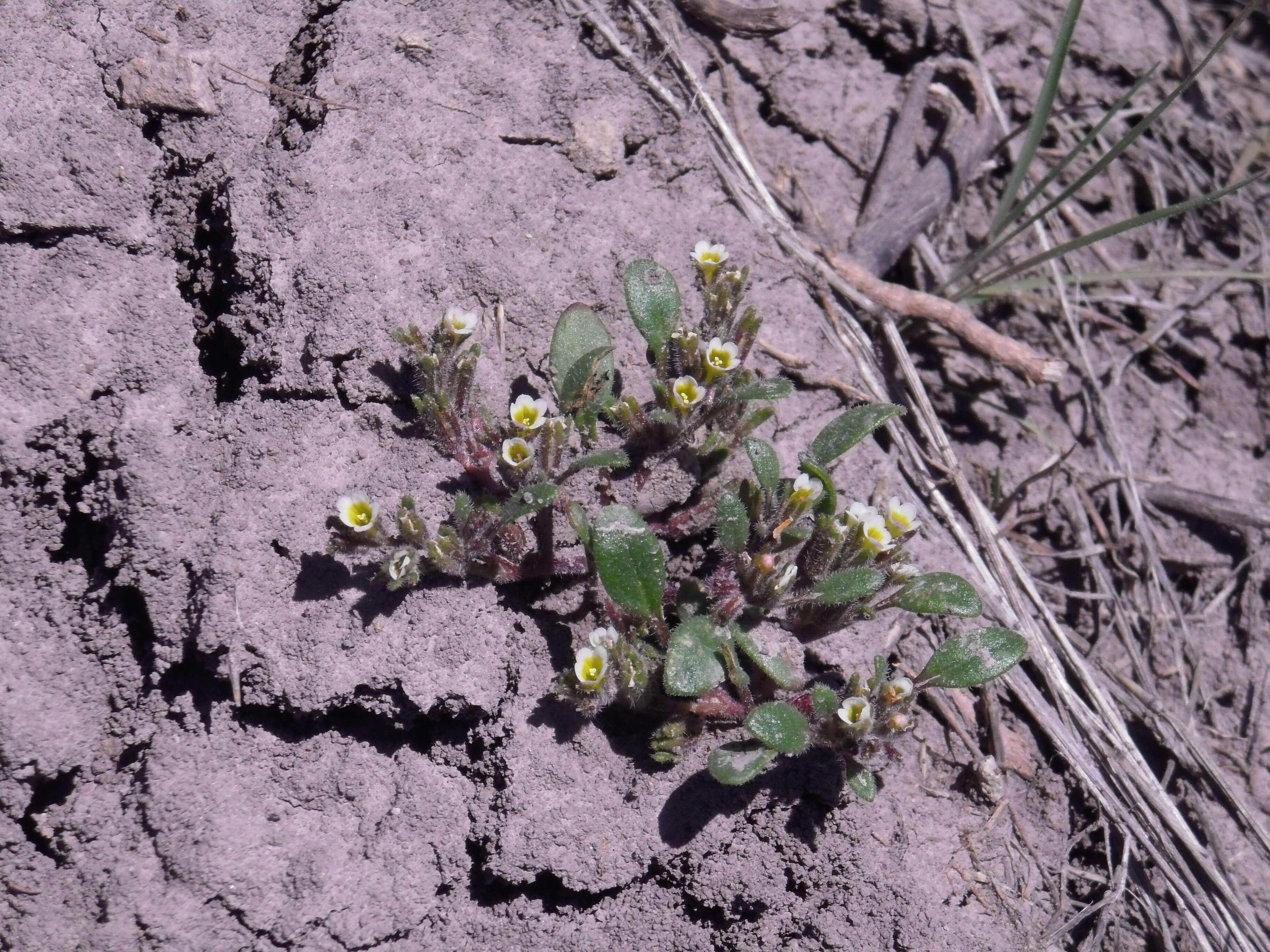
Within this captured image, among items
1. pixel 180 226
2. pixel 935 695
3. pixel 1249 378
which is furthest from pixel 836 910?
pixel 1249 378

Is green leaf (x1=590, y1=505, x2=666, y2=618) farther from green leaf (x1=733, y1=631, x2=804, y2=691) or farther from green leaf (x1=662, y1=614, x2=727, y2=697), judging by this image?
green leaf (x1=733, y1=631, x2=804, y2=691)

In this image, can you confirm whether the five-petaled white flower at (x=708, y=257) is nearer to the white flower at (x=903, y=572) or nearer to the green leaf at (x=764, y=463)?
the green leaf at (x=764, y=463)

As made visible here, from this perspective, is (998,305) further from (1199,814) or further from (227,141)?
(227,141)

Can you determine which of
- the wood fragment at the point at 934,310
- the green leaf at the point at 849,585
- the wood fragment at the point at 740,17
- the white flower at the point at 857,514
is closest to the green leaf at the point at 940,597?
the green leaf at the point at 849,585

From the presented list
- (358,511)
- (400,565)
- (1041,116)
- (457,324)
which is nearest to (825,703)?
(400,565)

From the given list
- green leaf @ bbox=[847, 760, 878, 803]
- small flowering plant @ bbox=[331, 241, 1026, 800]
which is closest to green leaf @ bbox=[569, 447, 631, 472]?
small flowering plant @ bbox=[331, 241, 1026, 800]
